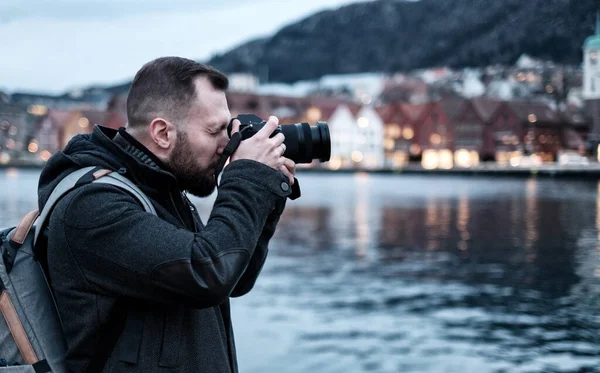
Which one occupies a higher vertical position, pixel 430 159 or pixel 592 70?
pixel 592 70

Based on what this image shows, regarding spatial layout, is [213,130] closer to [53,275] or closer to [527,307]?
[53,275]

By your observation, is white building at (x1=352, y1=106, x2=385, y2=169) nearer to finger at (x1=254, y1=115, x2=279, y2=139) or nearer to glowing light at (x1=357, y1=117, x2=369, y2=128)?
glowing light at (x1=357, y1=117, x2=369, y2=128)

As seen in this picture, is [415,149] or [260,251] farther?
[415,149]

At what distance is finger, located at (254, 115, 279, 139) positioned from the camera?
6.86 feet

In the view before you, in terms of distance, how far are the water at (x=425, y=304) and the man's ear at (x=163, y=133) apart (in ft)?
17.8

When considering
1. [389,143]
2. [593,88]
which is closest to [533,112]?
[593,88]

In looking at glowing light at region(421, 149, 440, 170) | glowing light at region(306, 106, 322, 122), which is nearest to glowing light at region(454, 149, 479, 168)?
glowing light at region(421, 149, 440, 170)

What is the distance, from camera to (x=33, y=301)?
6.35 feet

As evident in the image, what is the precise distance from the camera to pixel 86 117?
113m

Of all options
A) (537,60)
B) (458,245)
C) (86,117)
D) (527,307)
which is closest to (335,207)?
(458,245)

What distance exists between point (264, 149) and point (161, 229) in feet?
1.19

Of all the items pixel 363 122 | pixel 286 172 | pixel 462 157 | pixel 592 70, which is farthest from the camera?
pixel 363 122

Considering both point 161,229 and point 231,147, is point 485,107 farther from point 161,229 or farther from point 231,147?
point 161,229

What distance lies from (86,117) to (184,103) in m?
116
